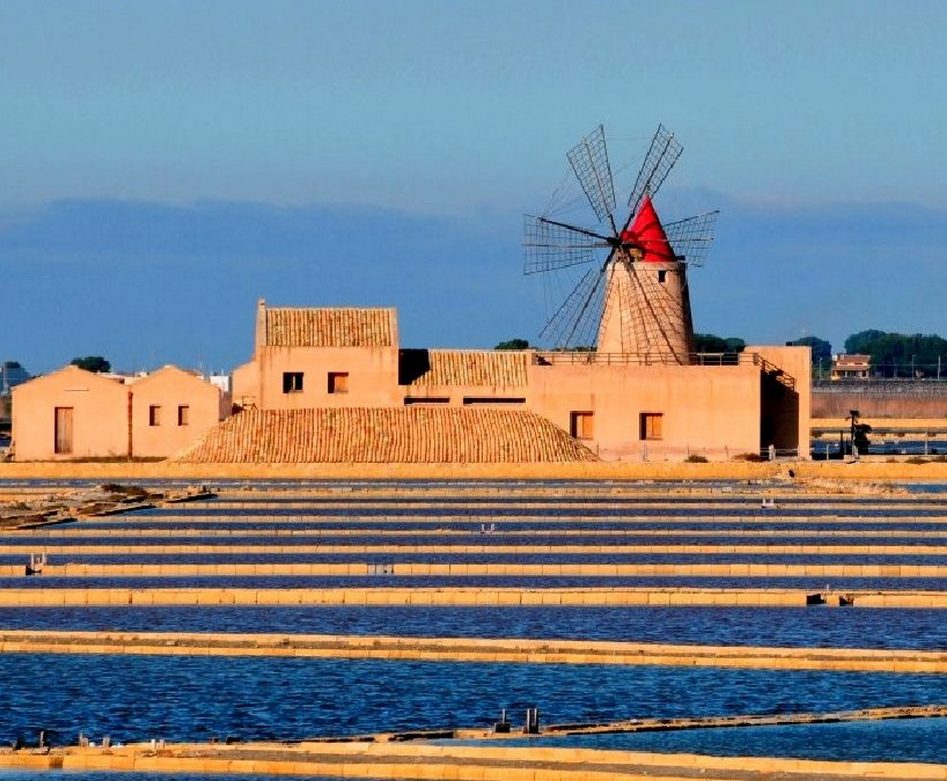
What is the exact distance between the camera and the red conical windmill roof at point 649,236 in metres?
54.2

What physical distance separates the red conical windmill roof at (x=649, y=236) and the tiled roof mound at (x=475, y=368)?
3.89 metres

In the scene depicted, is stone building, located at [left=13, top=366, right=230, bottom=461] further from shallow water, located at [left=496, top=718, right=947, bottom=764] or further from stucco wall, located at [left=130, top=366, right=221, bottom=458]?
shallow water, located at [left=496, top=718, right=947, bottom=764]

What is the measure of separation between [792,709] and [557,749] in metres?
3.04

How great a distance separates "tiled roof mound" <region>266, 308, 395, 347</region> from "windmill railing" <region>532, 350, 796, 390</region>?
3.63 m

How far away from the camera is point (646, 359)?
5278cm

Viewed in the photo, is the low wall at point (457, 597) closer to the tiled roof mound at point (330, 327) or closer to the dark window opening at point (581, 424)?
the dark window opening at point (581, 424)

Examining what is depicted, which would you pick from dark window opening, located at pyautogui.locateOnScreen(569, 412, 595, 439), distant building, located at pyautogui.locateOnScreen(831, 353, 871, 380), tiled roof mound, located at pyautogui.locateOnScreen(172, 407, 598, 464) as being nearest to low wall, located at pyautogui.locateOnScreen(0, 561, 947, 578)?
tiled roof mound, located at pyautogui.locateOnScreen(172, 407, 598, 464)

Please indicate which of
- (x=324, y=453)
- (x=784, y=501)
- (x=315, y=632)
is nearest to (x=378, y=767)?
(x=315, y=632)

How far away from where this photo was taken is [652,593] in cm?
2494

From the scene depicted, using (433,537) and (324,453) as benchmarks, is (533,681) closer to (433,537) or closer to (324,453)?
(433,537)

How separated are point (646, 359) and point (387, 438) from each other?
6.39 meters

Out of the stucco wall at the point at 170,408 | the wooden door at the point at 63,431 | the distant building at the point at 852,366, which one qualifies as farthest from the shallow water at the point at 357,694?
the distant building at the point at 852,366

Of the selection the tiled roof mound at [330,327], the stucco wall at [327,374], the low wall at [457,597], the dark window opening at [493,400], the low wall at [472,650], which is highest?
the tiled roof mound at [330,327]

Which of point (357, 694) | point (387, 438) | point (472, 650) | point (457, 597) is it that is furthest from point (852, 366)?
point (357, 694)
